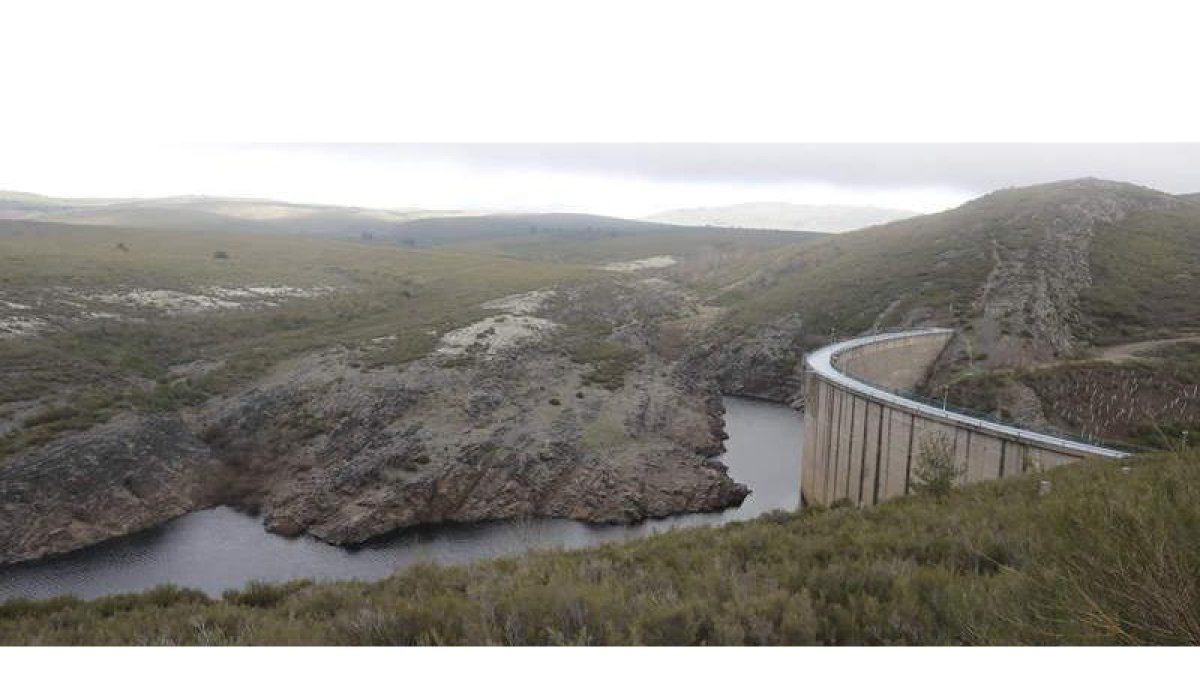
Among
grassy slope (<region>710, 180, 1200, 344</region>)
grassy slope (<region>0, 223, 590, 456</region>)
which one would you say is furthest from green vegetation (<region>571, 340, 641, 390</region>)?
grassy slope (<region>710, 180, 1200, 344</region>)

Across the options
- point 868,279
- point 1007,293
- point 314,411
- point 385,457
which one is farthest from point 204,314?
point 1007,293

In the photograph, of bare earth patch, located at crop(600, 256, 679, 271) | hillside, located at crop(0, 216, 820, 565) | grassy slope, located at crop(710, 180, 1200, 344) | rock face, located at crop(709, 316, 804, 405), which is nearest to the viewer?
hillside, located at crop(0, 216, 820, 565)

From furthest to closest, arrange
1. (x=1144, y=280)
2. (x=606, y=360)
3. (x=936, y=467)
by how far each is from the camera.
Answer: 1. (x=1144, y=280)
2. (x=606, y=360)
3. (x=936, y=467)

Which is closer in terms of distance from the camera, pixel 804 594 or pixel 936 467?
pixel 804 594

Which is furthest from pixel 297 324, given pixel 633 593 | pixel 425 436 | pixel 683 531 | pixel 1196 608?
pixel 1196 608

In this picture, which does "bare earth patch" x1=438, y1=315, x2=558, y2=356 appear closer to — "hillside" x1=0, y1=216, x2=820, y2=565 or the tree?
"hillside" x1=0, y1=216, x2=820, y2=565

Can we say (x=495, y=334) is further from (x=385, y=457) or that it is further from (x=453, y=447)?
(x=385, y=457)

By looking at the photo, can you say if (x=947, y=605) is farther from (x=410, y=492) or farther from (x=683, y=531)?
(x=410, y=492)
